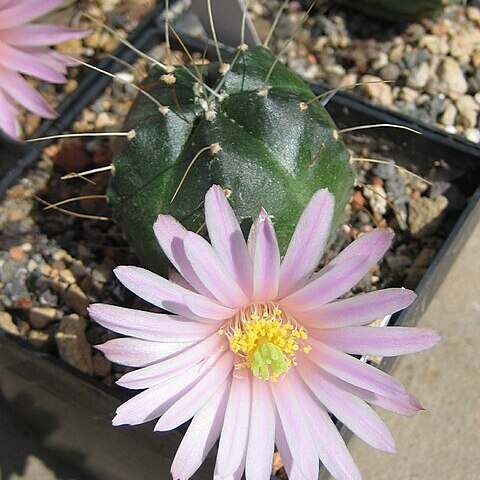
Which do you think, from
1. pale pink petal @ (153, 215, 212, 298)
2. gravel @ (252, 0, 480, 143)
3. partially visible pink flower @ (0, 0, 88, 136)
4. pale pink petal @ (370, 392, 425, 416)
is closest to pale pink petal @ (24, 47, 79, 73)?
partially visible pink flower @ (0, 0, 88, 136)

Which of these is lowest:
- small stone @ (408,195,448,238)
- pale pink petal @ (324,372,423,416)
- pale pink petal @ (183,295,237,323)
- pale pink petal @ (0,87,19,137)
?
pale pink petal @ (183,295,237,323)

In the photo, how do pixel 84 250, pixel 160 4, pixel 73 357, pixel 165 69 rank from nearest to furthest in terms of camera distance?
pixel 165 69
pixel 73 357
pixel 84 250
pixel 160 4

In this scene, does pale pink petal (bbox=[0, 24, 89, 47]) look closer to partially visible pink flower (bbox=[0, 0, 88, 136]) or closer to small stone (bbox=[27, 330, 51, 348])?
partially visible pink flower (bbox=[0, 0, 88, 136])

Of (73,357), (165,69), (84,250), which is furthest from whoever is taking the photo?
(84,250)

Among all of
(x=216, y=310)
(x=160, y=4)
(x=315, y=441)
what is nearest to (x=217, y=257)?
(x=216, y=310)

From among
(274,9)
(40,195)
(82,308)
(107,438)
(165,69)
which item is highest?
(274,9)

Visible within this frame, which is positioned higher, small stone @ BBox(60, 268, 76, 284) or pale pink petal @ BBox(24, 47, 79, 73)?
pale pink petal @ BBox(24, 47, 79, 73)

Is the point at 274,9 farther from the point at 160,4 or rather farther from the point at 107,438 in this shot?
Answer: the point at 107,438

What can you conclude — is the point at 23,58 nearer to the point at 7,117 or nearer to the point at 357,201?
the point at 7,117
